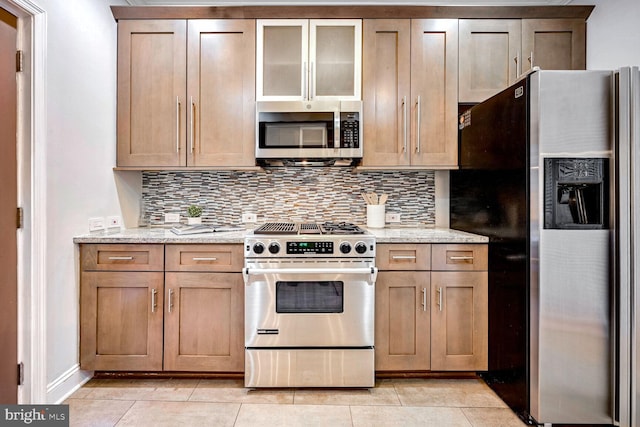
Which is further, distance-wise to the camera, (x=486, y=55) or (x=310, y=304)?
(x=486, y=55)

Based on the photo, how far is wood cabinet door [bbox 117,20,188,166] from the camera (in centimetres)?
263

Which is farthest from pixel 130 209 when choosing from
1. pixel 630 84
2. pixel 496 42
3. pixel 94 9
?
pixel 630 84

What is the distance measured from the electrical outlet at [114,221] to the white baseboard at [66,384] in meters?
0.90

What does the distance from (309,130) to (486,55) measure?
1339mm

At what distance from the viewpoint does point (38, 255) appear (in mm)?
1966

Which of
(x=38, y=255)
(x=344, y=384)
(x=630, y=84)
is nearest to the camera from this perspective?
(x=630, y=84)

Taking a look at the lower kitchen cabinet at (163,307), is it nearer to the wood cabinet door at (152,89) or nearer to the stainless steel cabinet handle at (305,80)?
the wood cabinet door at (152,89)

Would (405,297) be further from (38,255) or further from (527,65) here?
(38,255)

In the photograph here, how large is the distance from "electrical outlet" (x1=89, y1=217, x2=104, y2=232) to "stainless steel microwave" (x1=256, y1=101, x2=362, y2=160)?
1.11 metres

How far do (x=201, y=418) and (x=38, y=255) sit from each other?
1.19 m

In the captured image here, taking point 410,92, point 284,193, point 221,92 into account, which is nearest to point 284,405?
point 284,193

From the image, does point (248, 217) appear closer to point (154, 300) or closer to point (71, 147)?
point (154, 300)

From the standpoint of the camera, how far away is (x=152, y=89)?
264 cm

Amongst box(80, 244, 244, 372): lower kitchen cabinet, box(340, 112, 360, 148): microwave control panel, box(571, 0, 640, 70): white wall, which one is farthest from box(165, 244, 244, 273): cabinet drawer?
box(571, 0, 640, 70): white wall
